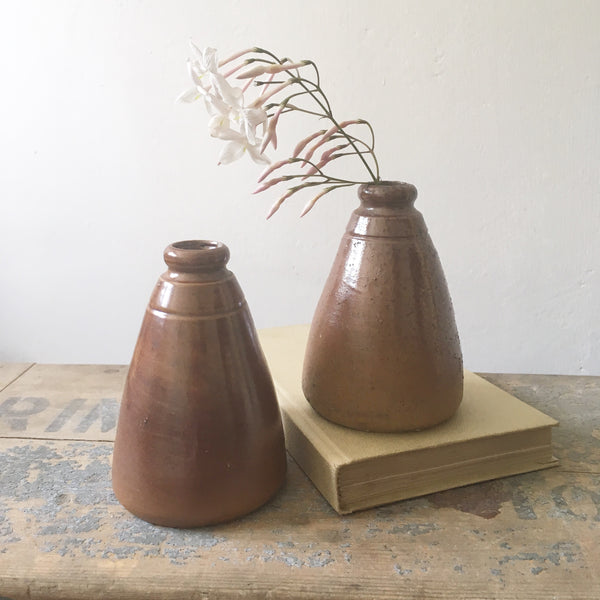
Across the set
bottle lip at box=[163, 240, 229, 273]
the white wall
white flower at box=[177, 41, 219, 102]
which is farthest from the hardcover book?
the white wall

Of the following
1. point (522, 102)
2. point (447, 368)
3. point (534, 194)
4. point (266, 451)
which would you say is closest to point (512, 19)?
point (522, 102)

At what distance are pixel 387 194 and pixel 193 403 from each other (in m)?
0.23

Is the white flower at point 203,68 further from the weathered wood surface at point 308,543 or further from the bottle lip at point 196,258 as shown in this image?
the weathered wood surface at point 308,543

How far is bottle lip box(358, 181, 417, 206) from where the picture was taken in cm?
54

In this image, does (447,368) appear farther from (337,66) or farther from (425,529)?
(337,66)

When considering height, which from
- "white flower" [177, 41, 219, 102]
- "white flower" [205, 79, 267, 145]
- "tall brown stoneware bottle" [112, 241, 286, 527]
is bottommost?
"tall brown stoneware bottle" [112, 241, 286, 527]

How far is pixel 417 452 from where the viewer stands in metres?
0.54

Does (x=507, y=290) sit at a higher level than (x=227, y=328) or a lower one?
lower

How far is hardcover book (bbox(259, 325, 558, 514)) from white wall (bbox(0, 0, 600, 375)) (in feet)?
1.82

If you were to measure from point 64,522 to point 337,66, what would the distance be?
0.81 metres

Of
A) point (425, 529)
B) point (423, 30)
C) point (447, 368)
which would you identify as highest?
point (423, 30)

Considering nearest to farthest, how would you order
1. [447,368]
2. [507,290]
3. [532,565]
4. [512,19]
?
[532,565] → [447,368] → [512,19] → [507,290]

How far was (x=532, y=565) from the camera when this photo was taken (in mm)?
462

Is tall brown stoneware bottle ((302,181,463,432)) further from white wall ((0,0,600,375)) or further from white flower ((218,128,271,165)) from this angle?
white wall ((0,0,600,375))
